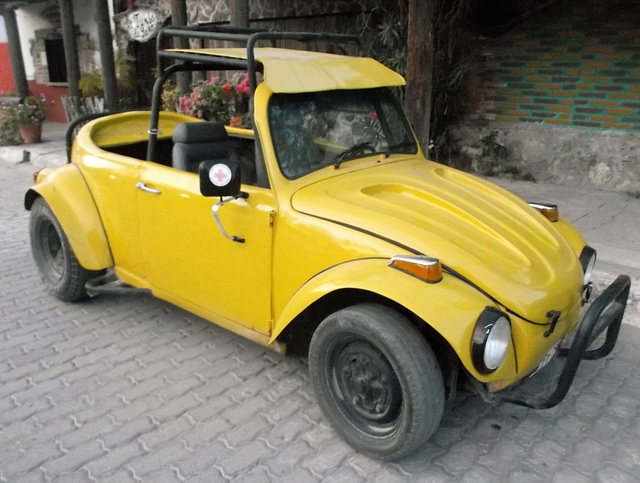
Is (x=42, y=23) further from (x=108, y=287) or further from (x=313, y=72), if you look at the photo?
(x=313, y=72)

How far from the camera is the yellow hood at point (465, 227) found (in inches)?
101

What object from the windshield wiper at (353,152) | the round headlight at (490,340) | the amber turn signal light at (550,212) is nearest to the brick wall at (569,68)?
the amber turn signal light at (550,212)

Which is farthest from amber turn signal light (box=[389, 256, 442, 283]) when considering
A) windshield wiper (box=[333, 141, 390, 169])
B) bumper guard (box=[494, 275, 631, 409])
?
windshield wiper (box=[333, 141, 390, 169])

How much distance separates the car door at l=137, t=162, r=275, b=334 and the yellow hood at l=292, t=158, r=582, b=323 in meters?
0.31

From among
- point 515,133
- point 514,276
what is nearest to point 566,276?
point 514,276

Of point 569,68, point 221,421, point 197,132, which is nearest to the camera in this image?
point 221,421

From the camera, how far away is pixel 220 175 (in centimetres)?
279

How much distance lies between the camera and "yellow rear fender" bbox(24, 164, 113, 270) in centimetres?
401

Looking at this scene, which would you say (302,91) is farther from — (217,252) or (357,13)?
(357,13)

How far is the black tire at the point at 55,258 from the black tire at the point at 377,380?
2.25 meters

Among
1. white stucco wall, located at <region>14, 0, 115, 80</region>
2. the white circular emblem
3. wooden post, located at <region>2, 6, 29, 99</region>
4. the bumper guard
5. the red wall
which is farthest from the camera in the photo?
the red wall

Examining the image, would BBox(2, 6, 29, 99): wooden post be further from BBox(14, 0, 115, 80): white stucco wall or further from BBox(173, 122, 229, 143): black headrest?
BBox(173, 122, 229, 143): black headrest

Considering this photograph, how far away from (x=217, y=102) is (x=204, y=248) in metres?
5.08

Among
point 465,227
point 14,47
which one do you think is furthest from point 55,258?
point 14,47
